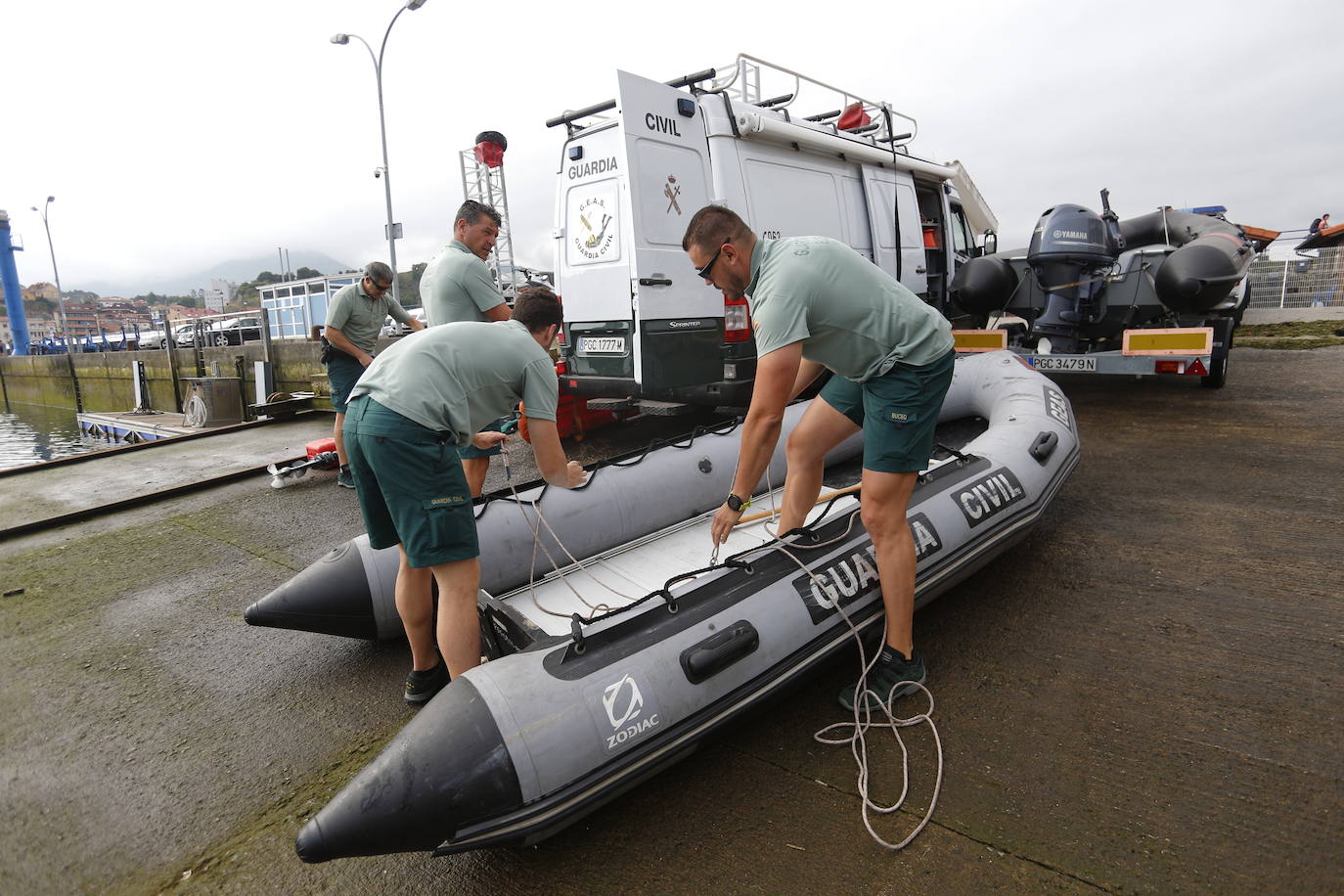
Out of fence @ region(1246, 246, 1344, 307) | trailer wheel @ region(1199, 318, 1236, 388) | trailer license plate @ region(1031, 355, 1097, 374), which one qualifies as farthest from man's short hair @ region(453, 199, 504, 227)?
fence @ region(1246, 246, 1344, 307)

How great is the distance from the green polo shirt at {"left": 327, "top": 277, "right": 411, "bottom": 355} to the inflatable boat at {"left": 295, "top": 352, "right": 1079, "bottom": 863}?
283 centimetres

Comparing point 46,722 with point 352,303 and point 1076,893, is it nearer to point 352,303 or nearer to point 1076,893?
point 352,303

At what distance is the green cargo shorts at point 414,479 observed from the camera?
6.88ft

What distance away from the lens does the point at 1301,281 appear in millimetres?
15297

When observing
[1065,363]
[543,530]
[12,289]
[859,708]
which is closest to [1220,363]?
[1065,363]

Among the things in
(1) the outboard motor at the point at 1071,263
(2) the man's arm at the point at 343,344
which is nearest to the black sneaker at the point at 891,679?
(2) the man's arm at the point at 343,344

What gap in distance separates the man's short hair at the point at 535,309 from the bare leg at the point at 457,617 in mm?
893

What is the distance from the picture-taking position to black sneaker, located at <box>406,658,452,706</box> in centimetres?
251

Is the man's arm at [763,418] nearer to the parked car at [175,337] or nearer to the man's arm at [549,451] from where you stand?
the man's arm at [549,451]

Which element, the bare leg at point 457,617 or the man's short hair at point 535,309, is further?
the man's short hair at point 535,309

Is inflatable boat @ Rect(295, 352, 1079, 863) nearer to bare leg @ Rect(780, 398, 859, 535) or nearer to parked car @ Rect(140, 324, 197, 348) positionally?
bare leg @ Rect(780, 398, 859, 535)

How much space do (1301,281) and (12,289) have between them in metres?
56.1

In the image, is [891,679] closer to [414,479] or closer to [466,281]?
[414,479]

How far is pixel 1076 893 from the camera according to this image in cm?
164
